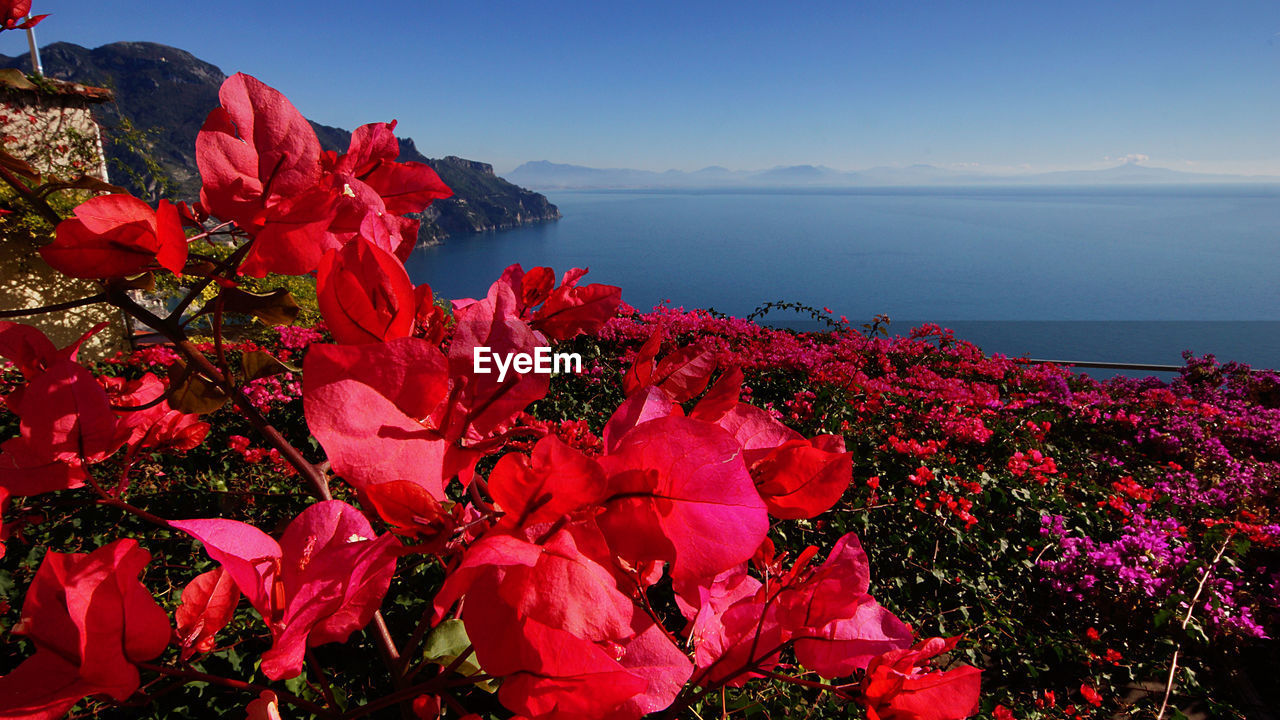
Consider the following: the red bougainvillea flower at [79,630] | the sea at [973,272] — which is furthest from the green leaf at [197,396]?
the sea at [973,272]

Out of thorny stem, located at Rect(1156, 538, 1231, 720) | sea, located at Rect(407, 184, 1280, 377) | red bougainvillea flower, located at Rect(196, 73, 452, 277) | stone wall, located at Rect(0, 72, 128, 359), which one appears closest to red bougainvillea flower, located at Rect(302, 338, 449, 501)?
red bougainvillea flower, located at Rect(196, 73, 452, 277)

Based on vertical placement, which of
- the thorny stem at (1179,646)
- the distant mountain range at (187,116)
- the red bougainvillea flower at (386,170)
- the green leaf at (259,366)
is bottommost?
the thorny stem at (1179,646)

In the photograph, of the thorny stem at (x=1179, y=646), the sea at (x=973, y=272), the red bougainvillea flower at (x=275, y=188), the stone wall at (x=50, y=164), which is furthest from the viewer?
the sea at (x=973, y=272)

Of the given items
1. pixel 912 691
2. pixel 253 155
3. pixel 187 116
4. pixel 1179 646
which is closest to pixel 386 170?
pixel 253 155

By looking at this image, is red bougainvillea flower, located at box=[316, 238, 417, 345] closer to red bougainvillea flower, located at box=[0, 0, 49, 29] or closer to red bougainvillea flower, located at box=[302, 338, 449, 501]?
red bougainvillea flower, located at box=[302, 338, 449, 501]

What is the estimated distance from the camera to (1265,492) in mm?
2682

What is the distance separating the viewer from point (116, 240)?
1.05ft

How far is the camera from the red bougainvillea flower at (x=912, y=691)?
0.36 metres

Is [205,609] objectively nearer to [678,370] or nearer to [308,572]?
[308,572]

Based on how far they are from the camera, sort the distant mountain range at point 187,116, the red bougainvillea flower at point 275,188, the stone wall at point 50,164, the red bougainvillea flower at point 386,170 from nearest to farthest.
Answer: the red bougainvillea flower at point 275,188 → the red bougainvillea flower at point 386,170 → the stone wall at point 50,164 → the distant mountain range at point 187,116

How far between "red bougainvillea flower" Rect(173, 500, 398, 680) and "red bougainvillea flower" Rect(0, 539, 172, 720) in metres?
0.04

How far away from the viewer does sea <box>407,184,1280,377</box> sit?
11484mm

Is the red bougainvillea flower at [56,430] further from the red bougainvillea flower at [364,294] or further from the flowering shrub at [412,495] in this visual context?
the red bougainvillea flower at [364,294]

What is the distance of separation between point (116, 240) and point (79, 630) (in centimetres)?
21
